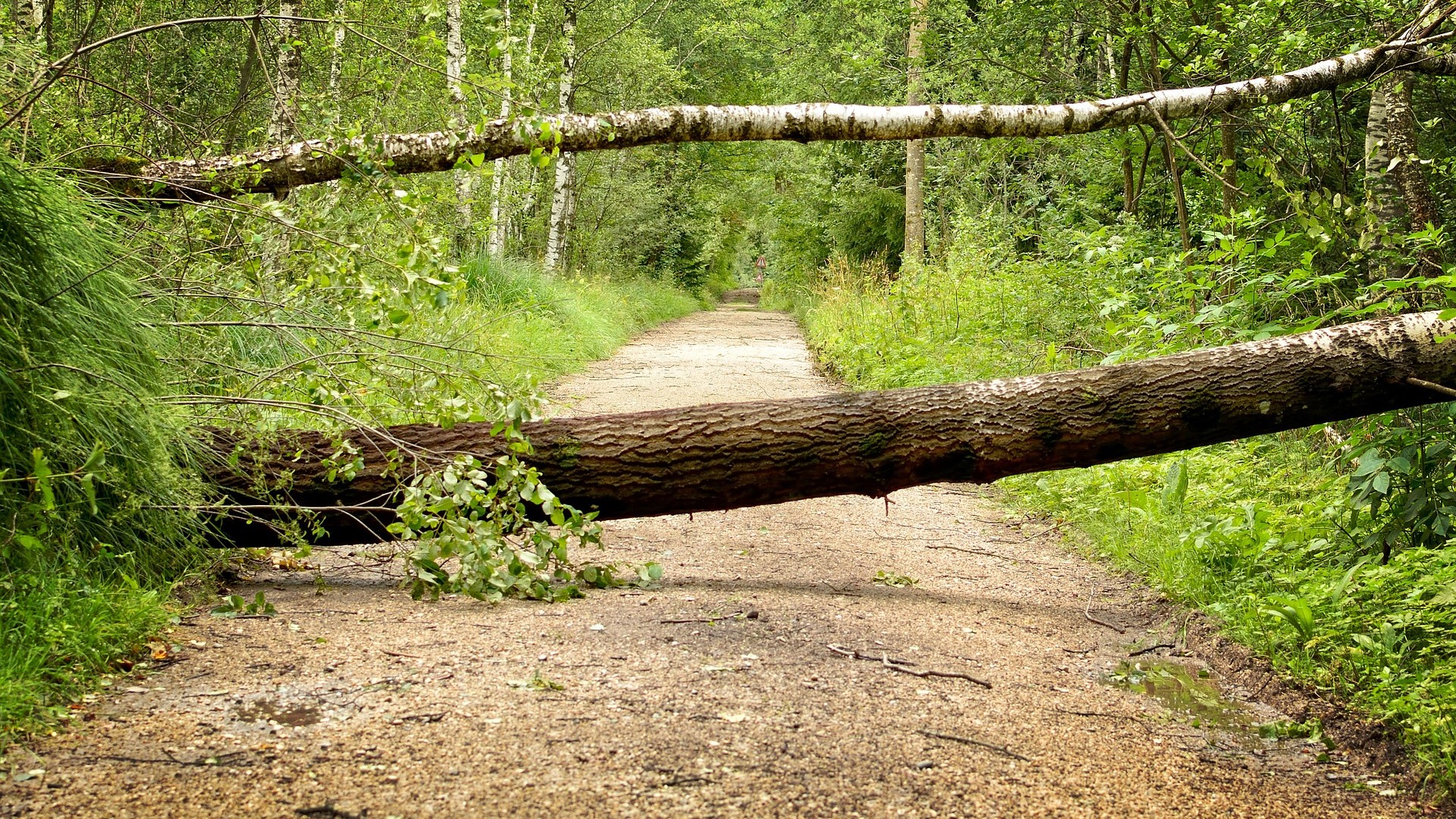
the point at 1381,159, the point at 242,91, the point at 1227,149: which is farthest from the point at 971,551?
the point at 242,91

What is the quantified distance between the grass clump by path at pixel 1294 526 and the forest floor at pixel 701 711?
0.20 meters

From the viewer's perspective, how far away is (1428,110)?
28.4ft

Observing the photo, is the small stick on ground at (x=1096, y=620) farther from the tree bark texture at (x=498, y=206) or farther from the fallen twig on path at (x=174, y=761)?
the tree bark texture at (x=498, y=206)

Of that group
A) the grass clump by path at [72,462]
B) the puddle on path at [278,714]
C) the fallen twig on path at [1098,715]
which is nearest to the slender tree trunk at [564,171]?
the grass clump by path at [72,462]

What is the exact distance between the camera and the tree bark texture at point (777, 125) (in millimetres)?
5457

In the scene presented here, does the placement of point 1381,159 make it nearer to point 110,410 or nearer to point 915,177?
point 110,410

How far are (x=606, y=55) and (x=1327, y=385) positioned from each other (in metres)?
18.4

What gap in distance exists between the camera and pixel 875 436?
4.73 metres

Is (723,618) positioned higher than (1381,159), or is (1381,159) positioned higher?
(1381,159)

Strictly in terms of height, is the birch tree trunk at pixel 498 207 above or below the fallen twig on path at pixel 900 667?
above

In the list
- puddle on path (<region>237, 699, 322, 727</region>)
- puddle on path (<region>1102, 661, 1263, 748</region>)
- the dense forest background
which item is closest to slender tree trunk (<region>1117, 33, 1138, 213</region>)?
the dense forest background

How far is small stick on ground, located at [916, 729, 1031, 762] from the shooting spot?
3.05 meters

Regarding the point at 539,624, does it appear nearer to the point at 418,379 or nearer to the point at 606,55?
the point at 418,379

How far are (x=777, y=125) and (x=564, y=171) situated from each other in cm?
1302
